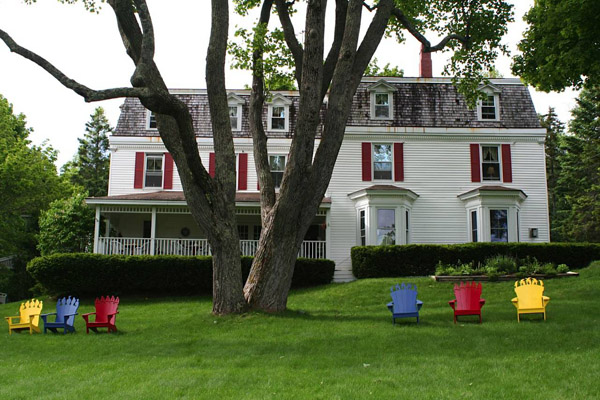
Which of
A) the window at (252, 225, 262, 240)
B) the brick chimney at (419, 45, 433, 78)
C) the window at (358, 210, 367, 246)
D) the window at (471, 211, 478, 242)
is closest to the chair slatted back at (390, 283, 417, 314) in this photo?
the window at (358, 210, 367, 246)

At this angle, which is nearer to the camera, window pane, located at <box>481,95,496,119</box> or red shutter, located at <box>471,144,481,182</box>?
red shutter, located at <box>471,144,481,182</box>

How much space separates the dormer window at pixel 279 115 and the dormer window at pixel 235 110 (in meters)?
1.23

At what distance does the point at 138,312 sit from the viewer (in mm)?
14805

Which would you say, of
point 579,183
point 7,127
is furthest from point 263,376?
point 579,183

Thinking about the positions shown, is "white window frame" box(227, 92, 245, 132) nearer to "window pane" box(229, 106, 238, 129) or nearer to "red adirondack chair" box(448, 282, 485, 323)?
"window pane" box(229, 106, 238, 129)

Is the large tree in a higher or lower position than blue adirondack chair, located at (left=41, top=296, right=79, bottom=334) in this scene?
higher

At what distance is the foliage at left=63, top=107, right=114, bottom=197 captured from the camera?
4541 centimetres

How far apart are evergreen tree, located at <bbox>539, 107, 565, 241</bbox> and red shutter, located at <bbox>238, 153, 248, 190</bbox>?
949 inches

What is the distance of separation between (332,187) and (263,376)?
53.0ft

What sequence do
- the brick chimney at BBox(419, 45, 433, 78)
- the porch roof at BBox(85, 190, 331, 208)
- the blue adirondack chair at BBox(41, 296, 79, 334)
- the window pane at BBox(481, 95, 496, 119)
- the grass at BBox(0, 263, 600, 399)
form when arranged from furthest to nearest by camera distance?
1. the brick chimney at BBox(419, 45, 433, 78)
2. the window pane at BBox(481, 95, 496, 119)
3. the porch roof at BBox(85, 190, 331, 208)
4. the blue adirondack chair at BBox(41, 296, 79, 334)
5. the grass at BBox(0, 263, 600, 399)

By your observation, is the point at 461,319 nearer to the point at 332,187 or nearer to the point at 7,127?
the point at 332,187

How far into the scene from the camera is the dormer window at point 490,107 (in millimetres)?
23750

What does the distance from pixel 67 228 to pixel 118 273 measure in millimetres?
5020

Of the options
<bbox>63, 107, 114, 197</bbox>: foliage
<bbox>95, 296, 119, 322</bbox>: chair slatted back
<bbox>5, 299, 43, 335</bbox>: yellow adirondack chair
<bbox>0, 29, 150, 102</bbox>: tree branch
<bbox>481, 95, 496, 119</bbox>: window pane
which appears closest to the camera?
<bbox>0, 29, 150, 102</bbox>: tree branch
